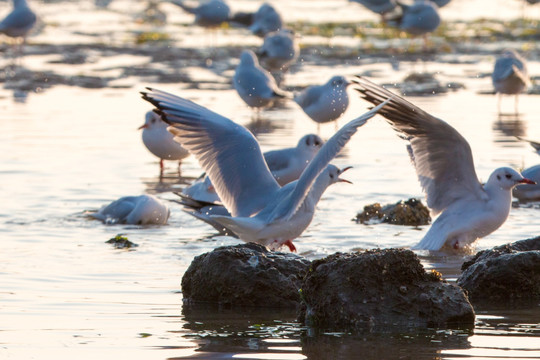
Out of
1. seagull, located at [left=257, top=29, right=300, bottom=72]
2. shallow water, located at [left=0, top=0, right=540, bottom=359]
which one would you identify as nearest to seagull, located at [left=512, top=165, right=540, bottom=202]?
shallow water, located at [left=0, top=0, right=540, bottom=359]

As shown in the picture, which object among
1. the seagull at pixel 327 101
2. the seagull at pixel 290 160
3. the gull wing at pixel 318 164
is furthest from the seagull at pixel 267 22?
the gull wing at pixel 318 164

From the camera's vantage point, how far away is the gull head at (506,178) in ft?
26.4

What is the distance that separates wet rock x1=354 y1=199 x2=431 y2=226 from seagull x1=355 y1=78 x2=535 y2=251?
726 millimetres

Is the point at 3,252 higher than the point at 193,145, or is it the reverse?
the point at 193,145

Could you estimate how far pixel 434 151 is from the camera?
780cm

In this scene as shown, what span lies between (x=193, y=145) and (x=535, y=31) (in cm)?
1903

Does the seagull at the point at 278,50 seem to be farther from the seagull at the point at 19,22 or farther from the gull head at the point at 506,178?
the gull head at the point at 506,178

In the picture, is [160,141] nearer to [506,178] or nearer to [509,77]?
[506,178]

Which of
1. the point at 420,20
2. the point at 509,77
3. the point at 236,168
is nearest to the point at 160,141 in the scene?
the point at 236,168

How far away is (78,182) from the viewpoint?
1058cm

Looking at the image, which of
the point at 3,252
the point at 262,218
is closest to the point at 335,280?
the point at 262,218

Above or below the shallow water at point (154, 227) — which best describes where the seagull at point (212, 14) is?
above

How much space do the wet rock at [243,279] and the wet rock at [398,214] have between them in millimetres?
2677

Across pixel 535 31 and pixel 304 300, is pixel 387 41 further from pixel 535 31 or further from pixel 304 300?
pixel 304 300
